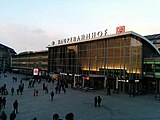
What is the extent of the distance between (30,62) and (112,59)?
6358 centimetres

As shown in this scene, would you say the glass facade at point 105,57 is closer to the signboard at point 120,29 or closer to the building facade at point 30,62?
the signboard at point 120,29

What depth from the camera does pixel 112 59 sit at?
48625 millimetres

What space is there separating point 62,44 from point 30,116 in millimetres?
48947

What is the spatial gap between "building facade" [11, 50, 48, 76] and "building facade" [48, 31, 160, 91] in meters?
26.1

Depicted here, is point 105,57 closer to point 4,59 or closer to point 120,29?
point 120,29

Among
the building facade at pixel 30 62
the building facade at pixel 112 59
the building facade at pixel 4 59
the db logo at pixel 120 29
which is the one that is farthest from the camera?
the building facade at pixel 4 59

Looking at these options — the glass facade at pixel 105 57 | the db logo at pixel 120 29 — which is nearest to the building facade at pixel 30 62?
the glass facade at pixel 105 57

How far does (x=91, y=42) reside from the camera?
5578 centimetres

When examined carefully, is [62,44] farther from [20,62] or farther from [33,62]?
[20,62]

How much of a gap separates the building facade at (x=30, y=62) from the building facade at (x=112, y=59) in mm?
26118

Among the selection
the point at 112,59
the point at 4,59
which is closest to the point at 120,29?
the point at 112,59

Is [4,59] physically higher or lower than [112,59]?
higher

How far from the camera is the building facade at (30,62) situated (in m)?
88.4

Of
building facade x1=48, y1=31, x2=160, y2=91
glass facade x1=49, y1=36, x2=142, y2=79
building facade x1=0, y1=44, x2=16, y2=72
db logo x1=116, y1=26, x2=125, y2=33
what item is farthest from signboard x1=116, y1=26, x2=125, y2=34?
building facade x1=0, y1=44, x2=16, y2=72
